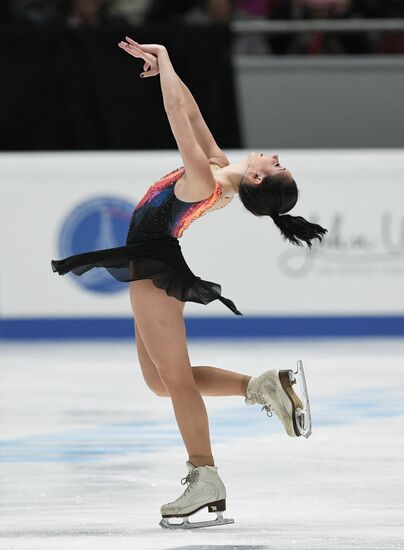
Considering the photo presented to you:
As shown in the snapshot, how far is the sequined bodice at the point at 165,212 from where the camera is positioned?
3691 millimetres

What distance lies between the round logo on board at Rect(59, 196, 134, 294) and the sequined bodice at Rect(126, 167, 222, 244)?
4499 millimetres

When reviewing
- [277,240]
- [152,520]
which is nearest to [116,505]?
[152,520]

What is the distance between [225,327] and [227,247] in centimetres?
53

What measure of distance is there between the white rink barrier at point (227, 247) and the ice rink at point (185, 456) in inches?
16.2

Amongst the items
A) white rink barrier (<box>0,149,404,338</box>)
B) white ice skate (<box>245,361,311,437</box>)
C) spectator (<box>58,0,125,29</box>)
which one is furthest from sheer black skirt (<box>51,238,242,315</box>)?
spectator (<box>58,0,125,29</box>)

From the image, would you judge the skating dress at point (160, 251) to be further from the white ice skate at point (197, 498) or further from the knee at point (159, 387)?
the white ice skate at point (197, 498)

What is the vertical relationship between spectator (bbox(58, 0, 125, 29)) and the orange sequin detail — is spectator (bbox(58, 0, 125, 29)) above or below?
above

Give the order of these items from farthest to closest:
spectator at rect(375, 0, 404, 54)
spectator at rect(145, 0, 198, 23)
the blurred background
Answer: spectator at rect(145, 0, 198, 23)
spectator at rect(375, 0, 404, 54)
the blurred background

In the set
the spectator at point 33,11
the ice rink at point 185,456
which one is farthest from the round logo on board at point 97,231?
the spectator at point 33,11

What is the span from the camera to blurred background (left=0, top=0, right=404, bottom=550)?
6.58 meters

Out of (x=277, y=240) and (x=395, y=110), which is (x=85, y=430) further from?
(x=395, y=110)

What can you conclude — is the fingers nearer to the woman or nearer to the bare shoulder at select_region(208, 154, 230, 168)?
the woman

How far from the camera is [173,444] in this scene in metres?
5.21

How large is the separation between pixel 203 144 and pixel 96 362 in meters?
3.70
